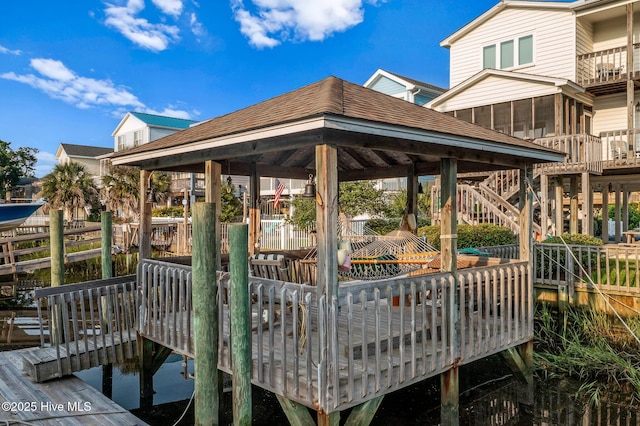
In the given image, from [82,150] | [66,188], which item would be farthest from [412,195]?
[82,150]

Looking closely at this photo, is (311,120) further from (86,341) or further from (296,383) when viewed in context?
(86,341)

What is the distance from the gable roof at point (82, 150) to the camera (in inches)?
1628

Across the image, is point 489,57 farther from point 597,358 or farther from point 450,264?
point 450,264

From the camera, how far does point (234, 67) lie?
133 ft

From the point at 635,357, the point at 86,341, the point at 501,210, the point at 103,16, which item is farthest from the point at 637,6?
the point at 103,16

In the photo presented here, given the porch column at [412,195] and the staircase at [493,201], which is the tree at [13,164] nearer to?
the staircase at [493,201]

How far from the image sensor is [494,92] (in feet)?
56.3

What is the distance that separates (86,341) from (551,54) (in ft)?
57.6

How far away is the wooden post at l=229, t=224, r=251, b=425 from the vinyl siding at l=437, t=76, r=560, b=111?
14694mm

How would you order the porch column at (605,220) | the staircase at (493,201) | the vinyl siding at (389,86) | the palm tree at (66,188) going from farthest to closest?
the palm tree at (66,188)
the vinyl siding at (389,86)
the porch column at (605,220)
the staircase at (493,201)

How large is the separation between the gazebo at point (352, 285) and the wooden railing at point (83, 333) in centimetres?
61

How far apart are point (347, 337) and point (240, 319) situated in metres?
1.09

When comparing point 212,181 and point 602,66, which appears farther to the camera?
point 602,66

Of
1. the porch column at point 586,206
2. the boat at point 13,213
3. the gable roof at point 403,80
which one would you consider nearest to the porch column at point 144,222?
the porch column at point 586,206
